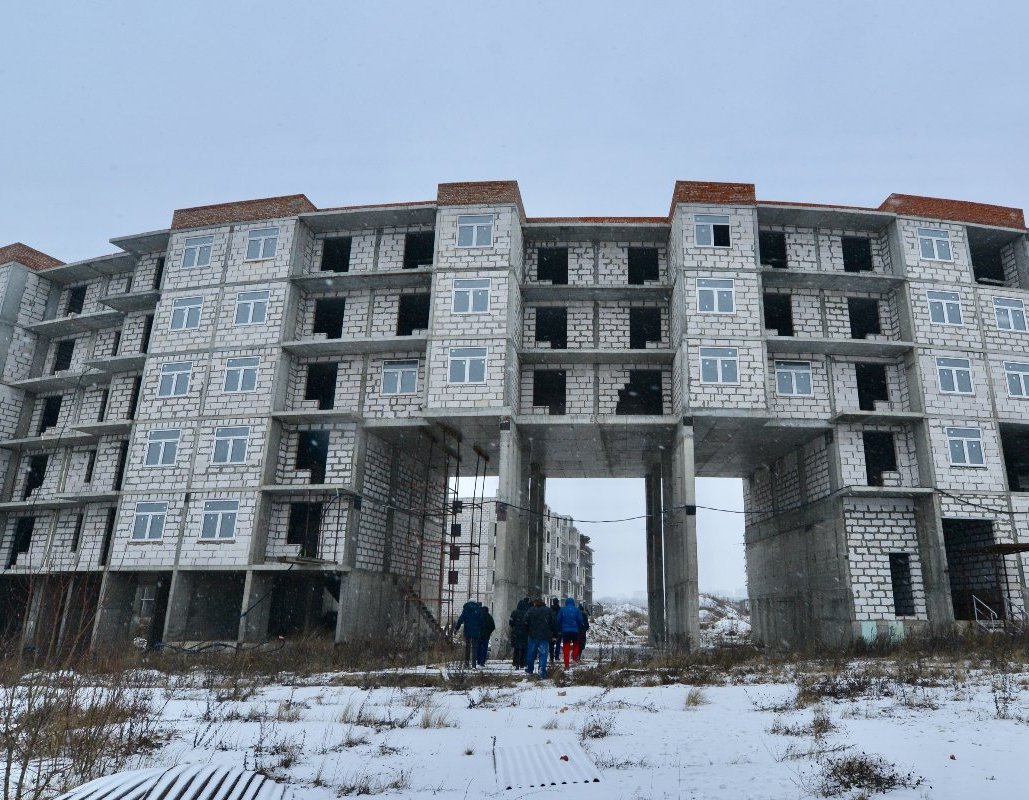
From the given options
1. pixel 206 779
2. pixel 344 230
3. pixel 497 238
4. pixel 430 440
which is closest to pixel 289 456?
pixel 430 440

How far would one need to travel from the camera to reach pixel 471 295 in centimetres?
2358

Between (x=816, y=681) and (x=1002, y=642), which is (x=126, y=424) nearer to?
(x=816, y=681)

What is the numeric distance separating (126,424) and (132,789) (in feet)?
81.2

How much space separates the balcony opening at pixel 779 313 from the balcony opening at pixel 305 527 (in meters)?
17.9

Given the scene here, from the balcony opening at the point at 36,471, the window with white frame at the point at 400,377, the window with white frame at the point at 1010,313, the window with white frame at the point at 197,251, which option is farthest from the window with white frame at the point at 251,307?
the window with white frame at the point at 1010,313

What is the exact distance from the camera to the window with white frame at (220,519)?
22734 mm

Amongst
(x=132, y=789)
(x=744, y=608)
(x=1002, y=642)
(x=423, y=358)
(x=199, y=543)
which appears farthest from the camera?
(x=744, y=608)

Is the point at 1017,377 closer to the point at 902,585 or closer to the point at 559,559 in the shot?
the point at 902,585

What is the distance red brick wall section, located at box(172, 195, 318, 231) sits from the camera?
84.3 ft

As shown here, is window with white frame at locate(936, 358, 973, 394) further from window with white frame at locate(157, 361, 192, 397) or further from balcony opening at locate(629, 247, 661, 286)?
window with white frame at locate(157, 361, 192, 397)

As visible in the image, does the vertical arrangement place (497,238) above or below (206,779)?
above

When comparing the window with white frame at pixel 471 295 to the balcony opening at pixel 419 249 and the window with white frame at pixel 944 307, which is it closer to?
the balcony opening at pixel 419 249

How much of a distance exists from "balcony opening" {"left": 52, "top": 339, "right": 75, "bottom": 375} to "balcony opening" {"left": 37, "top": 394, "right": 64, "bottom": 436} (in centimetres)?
147

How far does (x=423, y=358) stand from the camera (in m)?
24.4
